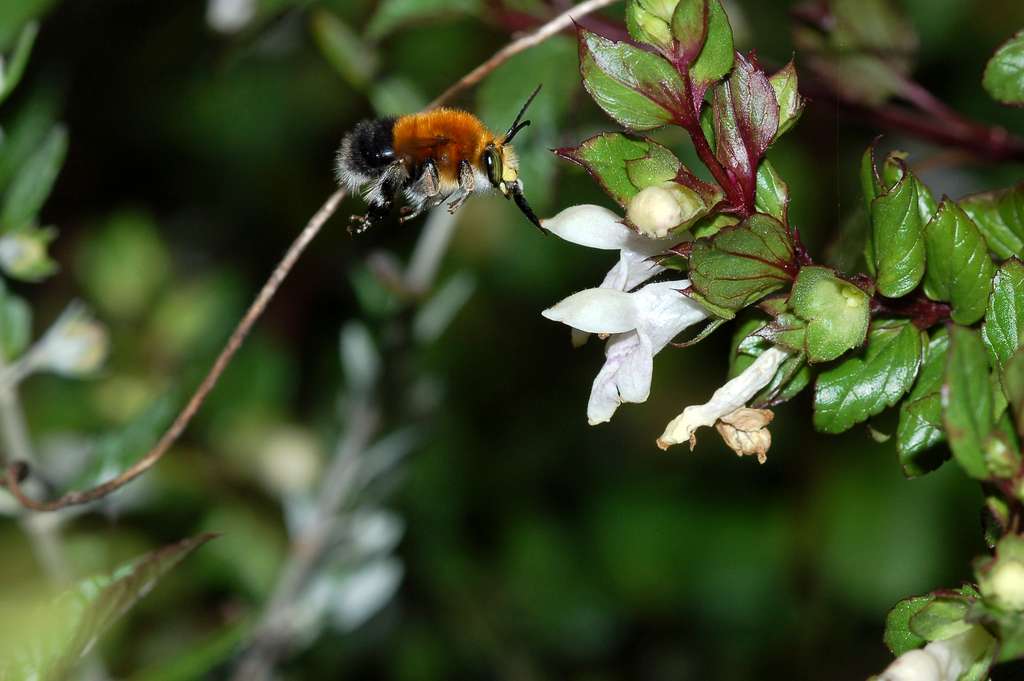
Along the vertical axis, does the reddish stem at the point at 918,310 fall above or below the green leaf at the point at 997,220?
above

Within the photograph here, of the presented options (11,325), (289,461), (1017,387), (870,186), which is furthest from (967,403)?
(289,461)

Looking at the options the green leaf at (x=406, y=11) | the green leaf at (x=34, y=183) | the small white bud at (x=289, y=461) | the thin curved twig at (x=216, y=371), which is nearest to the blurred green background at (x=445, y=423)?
the small white bud at (x=289, y=461)

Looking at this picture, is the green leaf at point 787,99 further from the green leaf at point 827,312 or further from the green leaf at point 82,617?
the green leaf at point 82,617

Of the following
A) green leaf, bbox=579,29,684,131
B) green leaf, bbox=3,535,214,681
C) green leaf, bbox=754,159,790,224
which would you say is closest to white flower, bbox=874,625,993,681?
green leaf, bbox=754,159,790,224

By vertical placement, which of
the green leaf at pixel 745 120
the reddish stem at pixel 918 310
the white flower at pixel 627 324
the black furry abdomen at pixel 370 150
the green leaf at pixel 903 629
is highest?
the green leaf at pixel 745 120

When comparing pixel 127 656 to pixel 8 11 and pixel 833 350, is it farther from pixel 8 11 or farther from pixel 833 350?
pixel 833 350

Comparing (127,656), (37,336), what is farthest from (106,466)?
(37,336)

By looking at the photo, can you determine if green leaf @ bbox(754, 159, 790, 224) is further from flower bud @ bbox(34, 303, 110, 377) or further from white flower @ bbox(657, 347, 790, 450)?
flower bud @ bbox(34, 303, 110, 377)
